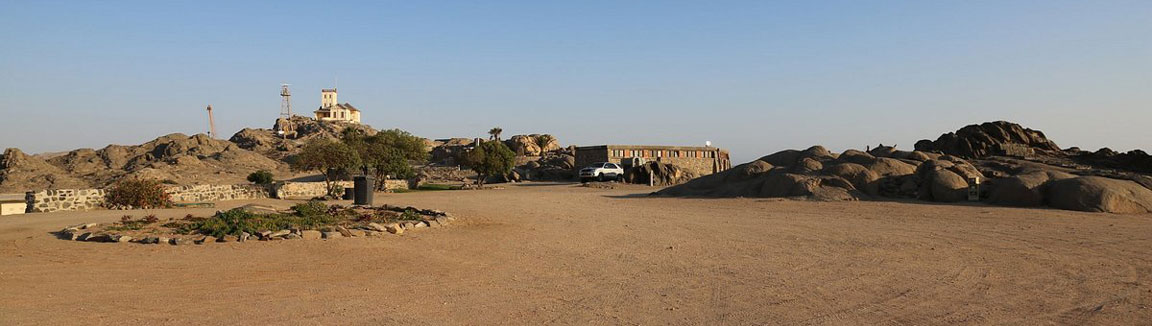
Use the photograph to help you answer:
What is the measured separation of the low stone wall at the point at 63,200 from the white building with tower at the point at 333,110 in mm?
130469

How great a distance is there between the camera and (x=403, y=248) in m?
12.2

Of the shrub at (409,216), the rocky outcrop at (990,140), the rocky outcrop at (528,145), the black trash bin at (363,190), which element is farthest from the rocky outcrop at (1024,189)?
the rocky outcrop at (528,145)

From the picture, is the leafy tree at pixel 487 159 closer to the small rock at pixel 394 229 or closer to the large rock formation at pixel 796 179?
the large rock formation at pixel 796 179

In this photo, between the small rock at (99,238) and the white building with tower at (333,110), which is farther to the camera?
the white building with tower at (333,110)

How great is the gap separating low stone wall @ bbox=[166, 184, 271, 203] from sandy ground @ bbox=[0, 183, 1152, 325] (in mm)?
9964

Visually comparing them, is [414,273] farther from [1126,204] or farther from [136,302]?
[1126,204]

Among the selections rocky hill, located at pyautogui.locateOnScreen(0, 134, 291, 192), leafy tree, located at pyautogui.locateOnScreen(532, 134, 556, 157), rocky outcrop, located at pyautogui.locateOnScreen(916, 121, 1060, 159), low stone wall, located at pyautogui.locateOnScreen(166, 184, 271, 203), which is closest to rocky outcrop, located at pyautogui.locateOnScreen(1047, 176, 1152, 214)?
rocky outcrop, located at pyautogui.locateOnScreen(916, 121, 1060, 159)

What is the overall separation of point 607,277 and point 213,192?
923 inches

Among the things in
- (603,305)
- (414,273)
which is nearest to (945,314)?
(603,305)

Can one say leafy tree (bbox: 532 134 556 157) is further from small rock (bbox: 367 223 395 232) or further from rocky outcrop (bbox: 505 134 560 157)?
small rock (bbox: 367 223 395 232)

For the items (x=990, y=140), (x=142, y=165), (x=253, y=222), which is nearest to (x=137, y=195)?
(x=253, y=222)

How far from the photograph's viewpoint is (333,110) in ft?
492

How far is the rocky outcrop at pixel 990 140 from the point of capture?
3769cm

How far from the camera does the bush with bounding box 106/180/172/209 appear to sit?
22.1 m
